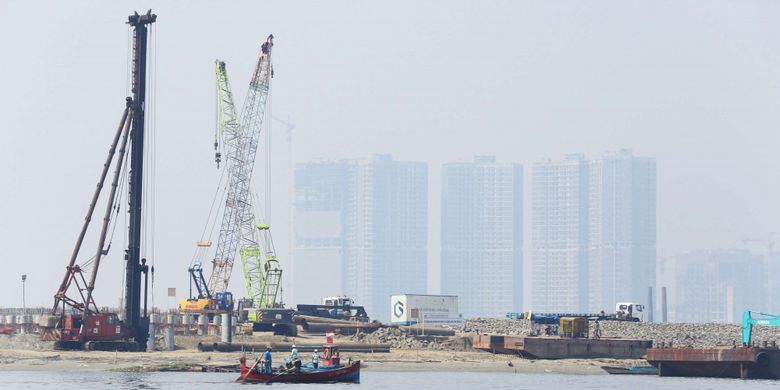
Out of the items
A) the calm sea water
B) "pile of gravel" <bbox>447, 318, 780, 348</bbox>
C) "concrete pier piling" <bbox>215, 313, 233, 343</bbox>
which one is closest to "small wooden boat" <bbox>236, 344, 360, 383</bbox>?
the calm sea water

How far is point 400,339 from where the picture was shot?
391 ft

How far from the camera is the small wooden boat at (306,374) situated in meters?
84.1

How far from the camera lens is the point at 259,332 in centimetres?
12900

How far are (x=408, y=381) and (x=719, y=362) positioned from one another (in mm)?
20424

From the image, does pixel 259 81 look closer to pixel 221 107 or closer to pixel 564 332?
pixel 221 107

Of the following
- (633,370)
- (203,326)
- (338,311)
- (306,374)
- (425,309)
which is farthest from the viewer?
(425,309)

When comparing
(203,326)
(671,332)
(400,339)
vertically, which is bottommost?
(671,332)

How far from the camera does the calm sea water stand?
83.5m

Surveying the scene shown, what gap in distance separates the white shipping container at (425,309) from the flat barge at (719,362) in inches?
2690

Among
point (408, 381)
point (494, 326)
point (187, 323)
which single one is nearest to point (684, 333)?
point (494, 326)

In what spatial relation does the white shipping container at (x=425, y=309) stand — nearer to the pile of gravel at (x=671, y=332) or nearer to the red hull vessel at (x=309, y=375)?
the pile of gravel at (x=671, y=332)

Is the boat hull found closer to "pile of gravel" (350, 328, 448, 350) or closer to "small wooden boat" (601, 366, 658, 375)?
"small wooden boat" (601, 366, 658, 375)

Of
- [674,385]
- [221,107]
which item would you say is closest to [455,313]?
[221,107]

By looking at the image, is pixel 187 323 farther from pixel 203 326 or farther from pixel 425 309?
pixel 425 309
